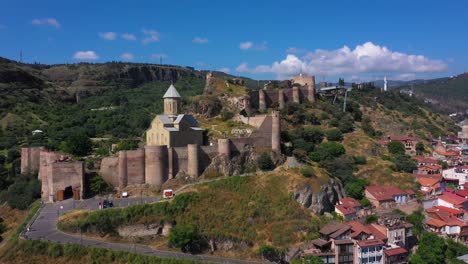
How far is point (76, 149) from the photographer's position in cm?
4822

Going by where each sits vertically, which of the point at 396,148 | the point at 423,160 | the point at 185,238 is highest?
the point at 396,148

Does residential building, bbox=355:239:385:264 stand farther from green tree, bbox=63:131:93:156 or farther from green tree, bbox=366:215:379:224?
green tree, bbox=63:131:93:156

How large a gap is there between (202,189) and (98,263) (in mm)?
10980

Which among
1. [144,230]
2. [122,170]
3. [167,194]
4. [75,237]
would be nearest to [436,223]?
[167,194]

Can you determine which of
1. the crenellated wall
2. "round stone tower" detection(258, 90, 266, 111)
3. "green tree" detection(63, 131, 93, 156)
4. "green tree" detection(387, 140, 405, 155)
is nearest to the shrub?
"round stone tower" detection(258, 90, 266, 111)

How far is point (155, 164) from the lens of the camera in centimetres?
3866

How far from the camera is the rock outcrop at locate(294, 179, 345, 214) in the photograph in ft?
129

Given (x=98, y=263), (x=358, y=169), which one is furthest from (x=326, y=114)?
(x=98, y=263)

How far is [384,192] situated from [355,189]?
3106 millimetres

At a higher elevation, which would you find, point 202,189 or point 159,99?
point 159,99

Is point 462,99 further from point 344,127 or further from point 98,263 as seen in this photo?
point 98,263

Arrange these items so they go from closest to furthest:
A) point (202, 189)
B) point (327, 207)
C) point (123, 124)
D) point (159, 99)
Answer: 1. point (202, 189)
2. point (327, 207)
3. point (123, 124)
4. point (159, 99)

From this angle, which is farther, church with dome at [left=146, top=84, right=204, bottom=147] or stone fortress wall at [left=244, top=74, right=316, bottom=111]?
stone fortress wall at [left=244, top=74, right=316, bottom=111]

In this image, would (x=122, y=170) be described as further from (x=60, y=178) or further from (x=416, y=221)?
(x=416, y=221)
